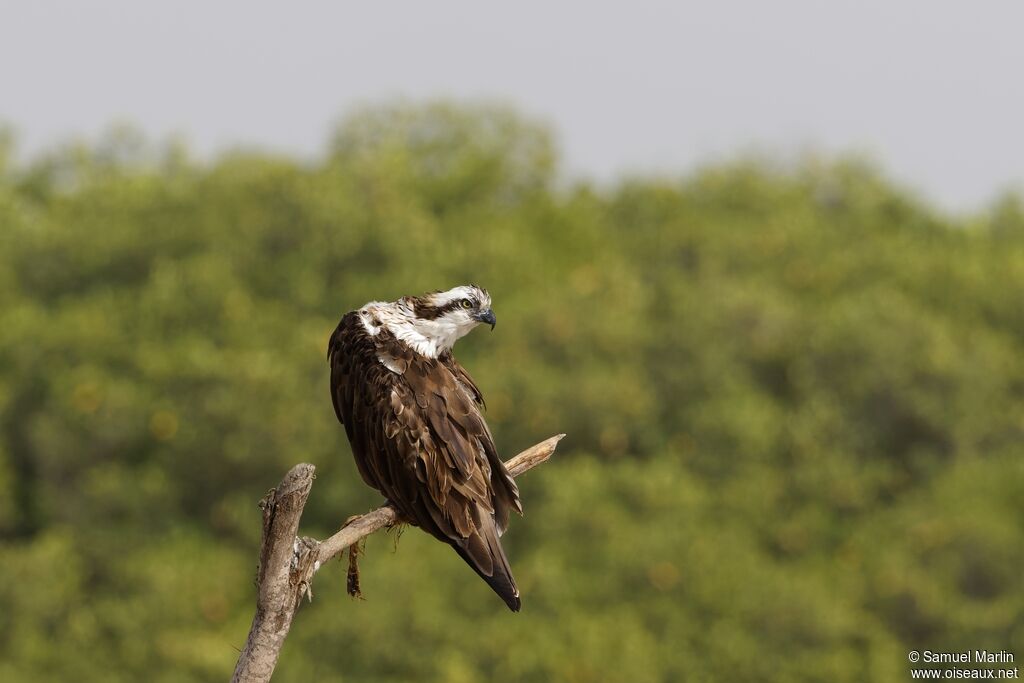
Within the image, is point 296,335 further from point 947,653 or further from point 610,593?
point 947,653

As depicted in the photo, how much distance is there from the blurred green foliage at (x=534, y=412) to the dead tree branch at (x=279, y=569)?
26208mm

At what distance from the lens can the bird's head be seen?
9352 millimetres

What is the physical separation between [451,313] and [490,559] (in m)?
1.72

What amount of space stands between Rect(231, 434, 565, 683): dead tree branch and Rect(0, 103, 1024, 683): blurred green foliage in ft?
86.0

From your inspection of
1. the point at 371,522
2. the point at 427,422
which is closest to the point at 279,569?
the point at 371,522

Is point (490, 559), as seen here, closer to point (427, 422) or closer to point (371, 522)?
point (371, 522)

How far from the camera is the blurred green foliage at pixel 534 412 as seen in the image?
38344 millimetres

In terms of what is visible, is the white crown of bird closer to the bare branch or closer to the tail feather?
the bare branch

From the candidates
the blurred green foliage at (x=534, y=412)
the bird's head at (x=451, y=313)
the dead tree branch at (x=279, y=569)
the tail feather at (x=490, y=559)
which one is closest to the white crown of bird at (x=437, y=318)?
the bird's head at (x=451, y=313)

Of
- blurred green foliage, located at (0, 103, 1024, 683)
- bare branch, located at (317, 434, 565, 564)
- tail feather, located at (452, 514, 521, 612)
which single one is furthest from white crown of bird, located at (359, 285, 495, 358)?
blurred green foliage, located at (0, 103, 1024, 683)

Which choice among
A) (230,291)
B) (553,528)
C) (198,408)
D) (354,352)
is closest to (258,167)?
(230,291)

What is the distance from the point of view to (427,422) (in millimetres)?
9070

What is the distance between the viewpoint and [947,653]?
38125 mm

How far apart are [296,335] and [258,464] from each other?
18.0 ft
